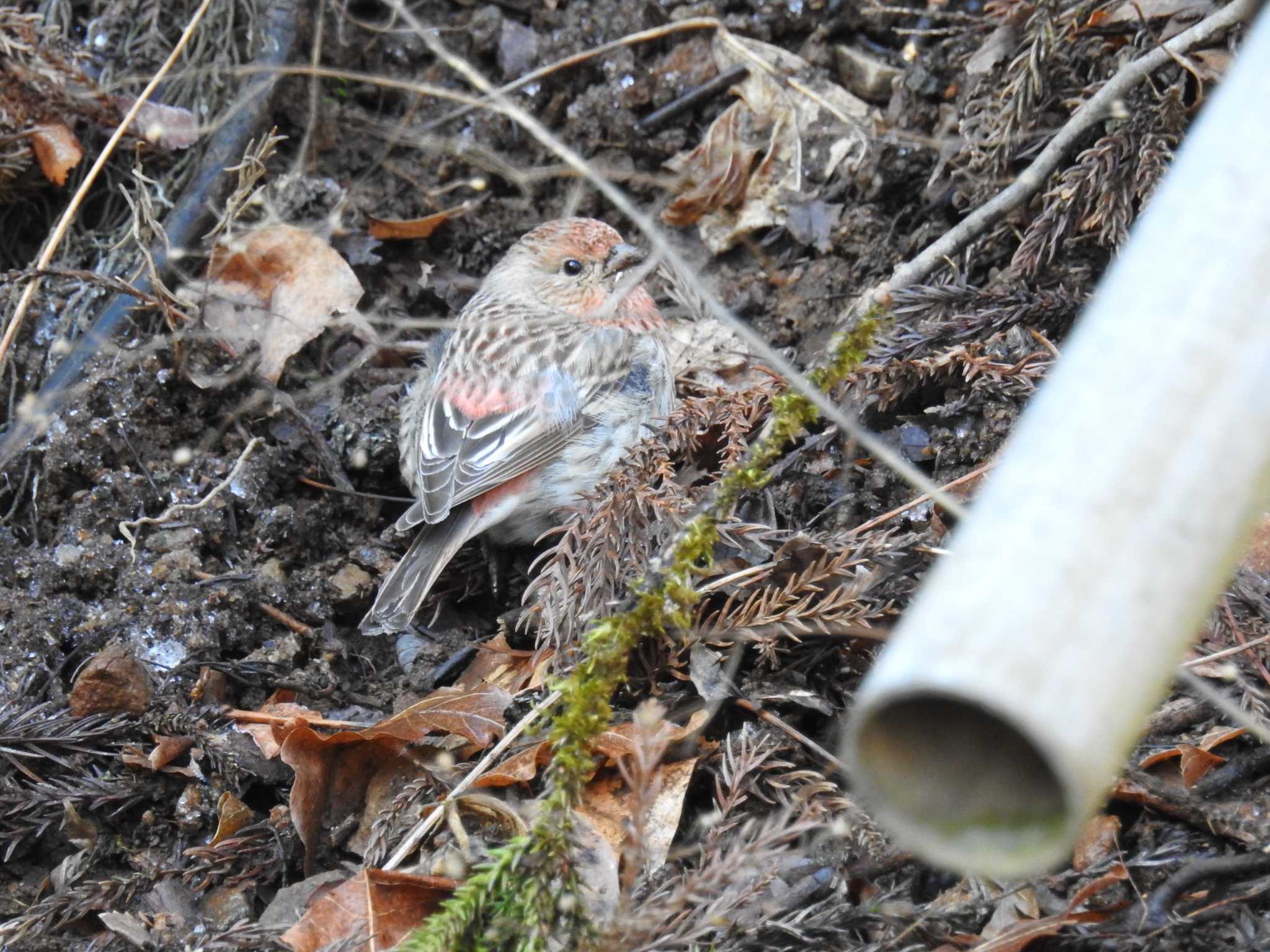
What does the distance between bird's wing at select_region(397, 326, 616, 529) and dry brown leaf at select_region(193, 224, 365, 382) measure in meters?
0.49

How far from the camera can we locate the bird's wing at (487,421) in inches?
156

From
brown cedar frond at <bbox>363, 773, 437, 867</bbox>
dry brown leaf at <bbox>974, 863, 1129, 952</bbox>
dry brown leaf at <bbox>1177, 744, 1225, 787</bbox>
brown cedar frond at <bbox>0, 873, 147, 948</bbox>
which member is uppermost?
dry brown leaf at <bbox>1177, 744, 1225, 787</bbox>

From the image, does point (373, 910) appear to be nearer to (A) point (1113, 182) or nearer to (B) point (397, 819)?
(B) point (397, 819)

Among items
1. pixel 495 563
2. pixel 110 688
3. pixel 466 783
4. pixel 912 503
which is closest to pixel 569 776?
pixel 466 783

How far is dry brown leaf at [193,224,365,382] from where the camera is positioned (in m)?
4.43

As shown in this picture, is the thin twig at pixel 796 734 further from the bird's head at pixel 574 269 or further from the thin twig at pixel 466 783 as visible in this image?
the bird's head at pixel 574 269

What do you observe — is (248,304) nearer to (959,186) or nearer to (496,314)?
(496,314)

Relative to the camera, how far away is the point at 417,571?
3.79 meters

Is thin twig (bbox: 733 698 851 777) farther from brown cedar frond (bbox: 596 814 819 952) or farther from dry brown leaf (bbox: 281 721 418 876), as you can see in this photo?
dry brown leaf (bbox: 281 721 418 876)

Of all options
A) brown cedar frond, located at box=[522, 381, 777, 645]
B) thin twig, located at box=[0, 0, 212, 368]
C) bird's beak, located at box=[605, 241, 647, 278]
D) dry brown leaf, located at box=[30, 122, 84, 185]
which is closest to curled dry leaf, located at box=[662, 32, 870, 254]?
bird's beak, located at box=[605, 241, 647, 278]

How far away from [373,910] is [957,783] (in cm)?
153

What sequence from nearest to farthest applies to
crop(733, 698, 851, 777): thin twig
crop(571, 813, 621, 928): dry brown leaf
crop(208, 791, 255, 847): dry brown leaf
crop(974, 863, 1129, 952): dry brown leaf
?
crop(974, 863, 1129, 952): dry brown leaf
crop(571, 813, 621, 928): dry brown leaf
crop(733, 698, 851, 777): thin twig
crop(208, 791, 255, 847): dry brown leaf

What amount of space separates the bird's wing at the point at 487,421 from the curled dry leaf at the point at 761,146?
759 millimetres

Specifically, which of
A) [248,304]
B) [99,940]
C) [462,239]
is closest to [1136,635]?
[99,940]
